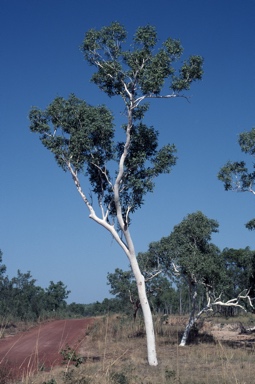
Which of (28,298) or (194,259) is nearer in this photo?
(194,259)

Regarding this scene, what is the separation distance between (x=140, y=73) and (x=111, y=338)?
13.9 m

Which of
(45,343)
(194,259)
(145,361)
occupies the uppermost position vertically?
(194,259)

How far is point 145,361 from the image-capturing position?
17.7 m

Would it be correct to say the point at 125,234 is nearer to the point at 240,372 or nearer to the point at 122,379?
the point at 240,372

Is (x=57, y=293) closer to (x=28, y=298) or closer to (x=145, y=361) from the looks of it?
(x=28, y=298)

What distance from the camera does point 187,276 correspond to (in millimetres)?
23141

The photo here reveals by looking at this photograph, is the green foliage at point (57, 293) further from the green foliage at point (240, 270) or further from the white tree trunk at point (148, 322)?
the white tree trunk at point (148, 322)

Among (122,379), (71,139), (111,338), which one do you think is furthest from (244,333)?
(122,379)

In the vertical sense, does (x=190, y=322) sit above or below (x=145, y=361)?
above

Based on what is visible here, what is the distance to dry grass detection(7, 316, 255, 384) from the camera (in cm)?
1005

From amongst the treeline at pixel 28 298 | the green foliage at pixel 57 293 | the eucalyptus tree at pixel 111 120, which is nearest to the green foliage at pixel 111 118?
the eucalyptus tree at pixel 111 120

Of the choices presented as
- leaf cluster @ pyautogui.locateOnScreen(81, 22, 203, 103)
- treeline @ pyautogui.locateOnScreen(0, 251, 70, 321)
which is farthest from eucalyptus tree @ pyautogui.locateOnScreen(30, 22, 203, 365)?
treeline @ pyautogui.locateOnScreen(0, 251, 70, 321)

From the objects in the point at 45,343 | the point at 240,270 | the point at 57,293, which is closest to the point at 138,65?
the point at 45,343

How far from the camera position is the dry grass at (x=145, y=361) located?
33.0 ft
